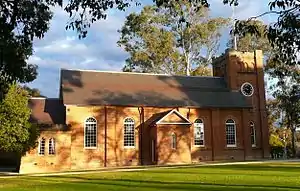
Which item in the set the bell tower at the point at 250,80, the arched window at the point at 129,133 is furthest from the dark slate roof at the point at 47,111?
the bell tower at the point at 250,80

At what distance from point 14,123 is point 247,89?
27.4 m

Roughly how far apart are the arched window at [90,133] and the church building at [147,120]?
0.10 meters

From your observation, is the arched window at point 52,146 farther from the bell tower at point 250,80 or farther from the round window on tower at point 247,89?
the round window on tower at point 247,89

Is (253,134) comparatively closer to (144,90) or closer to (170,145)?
(170,145)

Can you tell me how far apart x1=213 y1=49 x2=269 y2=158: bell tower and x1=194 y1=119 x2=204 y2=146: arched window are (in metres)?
6.17

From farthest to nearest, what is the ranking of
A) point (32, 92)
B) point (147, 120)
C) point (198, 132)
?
point (32, 92) < point (198, 132) < point (147, 120)

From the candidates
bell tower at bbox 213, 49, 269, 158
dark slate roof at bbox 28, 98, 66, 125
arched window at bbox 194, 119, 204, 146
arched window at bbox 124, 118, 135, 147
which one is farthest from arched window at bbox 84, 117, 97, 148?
bell tower at bbox 213, 49, 269, 158

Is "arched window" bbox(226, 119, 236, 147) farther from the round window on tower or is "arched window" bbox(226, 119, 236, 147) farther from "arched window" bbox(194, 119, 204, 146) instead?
the round window on tower

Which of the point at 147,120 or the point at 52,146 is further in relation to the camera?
the point at 147,120

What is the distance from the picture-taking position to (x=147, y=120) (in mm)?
45469

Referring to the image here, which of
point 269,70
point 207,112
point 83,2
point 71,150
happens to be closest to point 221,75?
point 207,112

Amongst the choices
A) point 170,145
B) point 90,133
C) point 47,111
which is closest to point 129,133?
point 90,133

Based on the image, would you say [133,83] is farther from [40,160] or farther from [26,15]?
[26,15]

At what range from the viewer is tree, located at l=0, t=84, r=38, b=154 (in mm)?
35688
